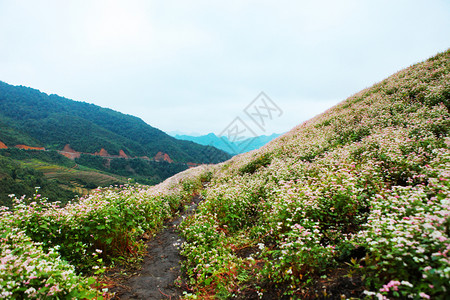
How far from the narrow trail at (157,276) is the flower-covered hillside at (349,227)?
46 centimetres

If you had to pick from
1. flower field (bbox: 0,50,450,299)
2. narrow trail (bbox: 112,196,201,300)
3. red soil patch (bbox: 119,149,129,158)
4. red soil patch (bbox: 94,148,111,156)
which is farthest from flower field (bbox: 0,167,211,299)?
red soil patch (bbox: 94,148,111,156)

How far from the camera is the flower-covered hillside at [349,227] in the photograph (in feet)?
8.45

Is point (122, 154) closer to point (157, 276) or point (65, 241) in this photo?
point (65, 241)

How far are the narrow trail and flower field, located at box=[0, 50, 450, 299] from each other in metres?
0.37

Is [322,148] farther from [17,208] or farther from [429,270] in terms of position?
[17,208]

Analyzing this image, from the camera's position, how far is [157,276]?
531 cm

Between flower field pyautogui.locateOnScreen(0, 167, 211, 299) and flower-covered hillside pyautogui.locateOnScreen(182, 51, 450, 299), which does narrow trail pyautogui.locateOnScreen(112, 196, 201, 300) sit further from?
flower field pyautogui.locateOnScreen(0, 167, 211, 299)

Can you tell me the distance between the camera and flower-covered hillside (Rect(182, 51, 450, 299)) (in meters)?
2.57

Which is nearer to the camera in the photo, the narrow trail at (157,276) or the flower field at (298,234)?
the flower field at (298,234)

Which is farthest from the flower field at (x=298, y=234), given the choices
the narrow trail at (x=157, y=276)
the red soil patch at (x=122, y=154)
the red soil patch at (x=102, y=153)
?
the red soil patch at (x=102, y=153)

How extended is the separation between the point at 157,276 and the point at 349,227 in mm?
4748

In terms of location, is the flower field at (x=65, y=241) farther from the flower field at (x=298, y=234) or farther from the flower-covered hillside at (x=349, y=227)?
the flower-covered hillside at (x=349, y=227)

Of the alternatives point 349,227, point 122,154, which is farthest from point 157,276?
point 122,154

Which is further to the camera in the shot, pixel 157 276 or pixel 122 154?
pixel 122 154
